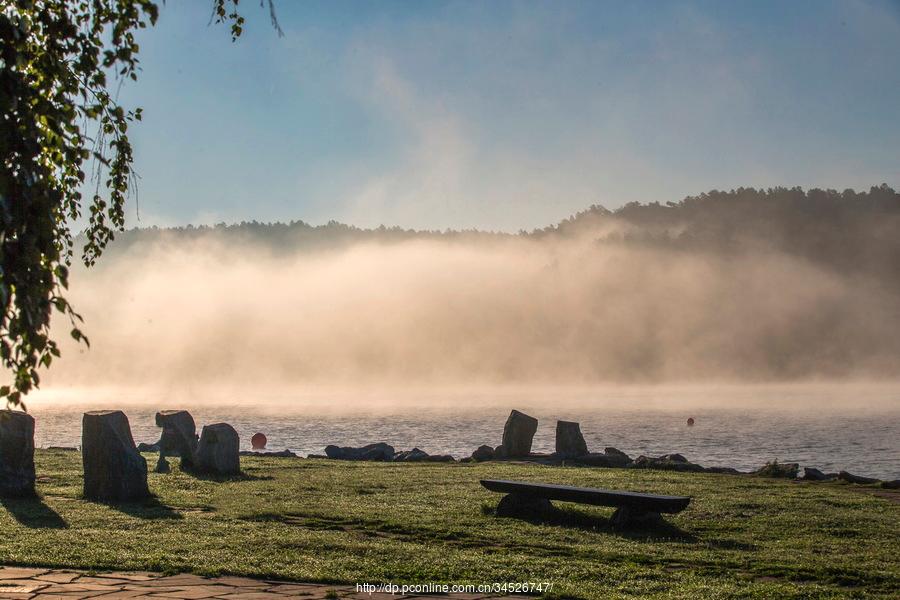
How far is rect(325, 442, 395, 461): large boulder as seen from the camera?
96.7 feet

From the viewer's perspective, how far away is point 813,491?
62.3 feet

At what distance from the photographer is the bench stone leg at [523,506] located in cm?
1420

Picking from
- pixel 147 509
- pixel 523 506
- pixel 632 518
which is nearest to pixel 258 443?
pixel 147 509

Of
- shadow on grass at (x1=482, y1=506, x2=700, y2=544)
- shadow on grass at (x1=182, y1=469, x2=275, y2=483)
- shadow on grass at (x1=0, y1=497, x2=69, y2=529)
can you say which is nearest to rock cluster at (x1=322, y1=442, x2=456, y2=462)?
shadow on grass at (x1=182, y1=469, x2=275, y2=483)

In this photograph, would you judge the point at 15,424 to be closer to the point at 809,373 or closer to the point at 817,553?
the point at 817,553

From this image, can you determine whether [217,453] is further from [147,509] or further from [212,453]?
[147,509]

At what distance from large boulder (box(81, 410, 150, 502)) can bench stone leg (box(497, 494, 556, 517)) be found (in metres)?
6.29

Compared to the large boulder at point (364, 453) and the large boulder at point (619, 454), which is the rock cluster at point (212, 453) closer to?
the large boulder at point (364, 453)

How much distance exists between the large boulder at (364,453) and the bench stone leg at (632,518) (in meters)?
16.7

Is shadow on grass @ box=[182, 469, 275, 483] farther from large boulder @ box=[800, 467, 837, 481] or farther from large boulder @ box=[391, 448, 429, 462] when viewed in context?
large boulder @ box=[800, 467, 837, 481]

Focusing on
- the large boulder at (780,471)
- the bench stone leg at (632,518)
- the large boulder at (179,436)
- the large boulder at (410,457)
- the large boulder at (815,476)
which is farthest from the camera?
the large boulder at (410,457)

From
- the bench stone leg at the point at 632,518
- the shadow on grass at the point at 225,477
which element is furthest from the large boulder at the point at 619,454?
the bench stone leg at the point at 632,518

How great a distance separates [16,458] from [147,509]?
9.80ft

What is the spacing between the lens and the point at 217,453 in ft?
65.8
